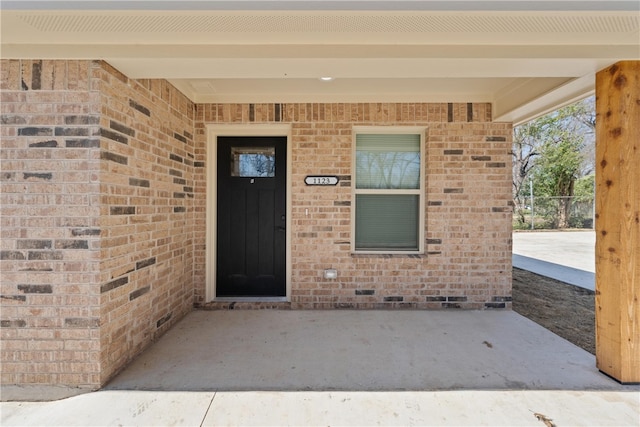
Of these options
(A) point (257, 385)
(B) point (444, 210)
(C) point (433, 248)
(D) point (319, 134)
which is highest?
(D) point (319, 134)

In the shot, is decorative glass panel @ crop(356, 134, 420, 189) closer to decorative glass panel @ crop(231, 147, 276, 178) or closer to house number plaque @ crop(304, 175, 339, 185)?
house number plaque @ crop(304, 175, 339, 185)

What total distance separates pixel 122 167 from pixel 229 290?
2.12 meters

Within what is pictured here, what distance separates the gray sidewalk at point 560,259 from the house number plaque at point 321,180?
15.2 feet

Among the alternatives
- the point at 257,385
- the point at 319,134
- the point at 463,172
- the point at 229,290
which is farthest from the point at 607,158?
the point at 229,290

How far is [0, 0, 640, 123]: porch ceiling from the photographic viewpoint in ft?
5.59

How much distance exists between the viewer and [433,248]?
3.78m

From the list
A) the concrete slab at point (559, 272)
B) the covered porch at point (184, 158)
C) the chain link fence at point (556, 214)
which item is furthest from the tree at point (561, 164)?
the covered porch at point (184, 158)

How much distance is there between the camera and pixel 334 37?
202cm

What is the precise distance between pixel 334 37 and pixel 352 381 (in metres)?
2.45

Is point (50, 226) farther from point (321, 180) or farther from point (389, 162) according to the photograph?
point (389, 162)

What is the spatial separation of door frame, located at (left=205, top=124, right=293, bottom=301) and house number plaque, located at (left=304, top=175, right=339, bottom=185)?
242mm

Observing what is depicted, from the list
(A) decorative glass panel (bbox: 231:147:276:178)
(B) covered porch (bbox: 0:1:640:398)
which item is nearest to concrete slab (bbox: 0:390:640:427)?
(B) covered porch (bbox: 0:1:640:398)

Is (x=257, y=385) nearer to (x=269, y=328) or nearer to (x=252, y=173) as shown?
(x=269, y=328)

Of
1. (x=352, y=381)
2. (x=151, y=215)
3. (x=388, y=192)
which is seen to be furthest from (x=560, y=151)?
(x=151, y=215)
